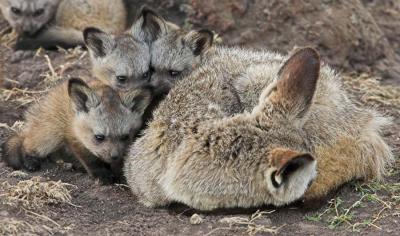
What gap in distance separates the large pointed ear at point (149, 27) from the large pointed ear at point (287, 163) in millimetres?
3024

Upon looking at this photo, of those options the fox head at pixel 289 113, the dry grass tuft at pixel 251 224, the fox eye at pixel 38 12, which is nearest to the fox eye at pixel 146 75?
the fox head at pixel 289 113

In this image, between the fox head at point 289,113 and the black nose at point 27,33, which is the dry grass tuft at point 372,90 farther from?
the black nose at point 27,33

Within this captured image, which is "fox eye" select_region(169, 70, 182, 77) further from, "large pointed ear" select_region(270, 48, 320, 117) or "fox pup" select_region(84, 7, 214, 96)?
"large pointed ear" select_region(270, 48, 320, 117)

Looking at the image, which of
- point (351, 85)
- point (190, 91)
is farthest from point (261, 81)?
point (351, 85)

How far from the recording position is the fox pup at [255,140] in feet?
20.8

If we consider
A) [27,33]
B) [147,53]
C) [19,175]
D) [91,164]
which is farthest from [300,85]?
[27,33]

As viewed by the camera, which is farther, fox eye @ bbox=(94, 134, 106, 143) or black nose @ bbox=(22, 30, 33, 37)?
black nose @ bbox=(22, 30, 33, 37)

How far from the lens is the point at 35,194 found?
716 cm

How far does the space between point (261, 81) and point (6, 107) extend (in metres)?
3.87

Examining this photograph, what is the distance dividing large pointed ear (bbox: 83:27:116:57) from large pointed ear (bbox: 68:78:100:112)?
1.14 m

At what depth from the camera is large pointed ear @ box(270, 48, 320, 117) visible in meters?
6.47

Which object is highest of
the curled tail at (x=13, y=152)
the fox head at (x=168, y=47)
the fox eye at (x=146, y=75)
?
the fox head at (x=168, y=47)

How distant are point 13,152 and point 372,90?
15.7ft

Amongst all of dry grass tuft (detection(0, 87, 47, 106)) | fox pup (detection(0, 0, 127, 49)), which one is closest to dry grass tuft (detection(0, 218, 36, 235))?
dry grass tuft (detection(0, 87, 47, 106))
